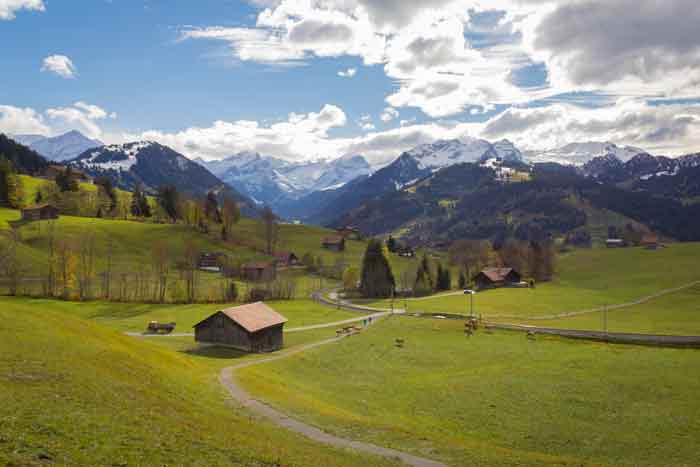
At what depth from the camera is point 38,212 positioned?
525ft

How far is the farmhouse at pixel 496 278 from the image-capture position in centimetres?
15375

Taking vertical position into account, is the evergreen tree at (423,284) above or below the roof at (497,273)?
below

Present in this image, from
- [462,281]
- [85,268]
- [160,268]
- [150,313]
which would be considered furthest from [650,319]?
[85,268]

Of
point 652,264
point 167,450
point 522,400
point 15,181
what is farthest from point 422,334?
point 15,181

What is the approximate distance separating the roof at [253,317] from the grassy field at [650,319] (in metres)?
46.7

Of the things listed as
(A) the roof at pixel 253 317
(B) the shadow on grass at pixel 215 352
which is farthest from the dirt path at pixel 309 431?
(A) the roof at pixel 253 317

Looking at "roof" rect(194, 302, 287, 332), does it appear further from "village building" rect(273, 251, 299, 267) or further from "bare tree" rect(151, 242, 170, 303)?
"village building" rect(273, 251, 299, 267)

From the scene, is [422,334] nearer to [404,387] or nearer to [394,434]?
[404,387]

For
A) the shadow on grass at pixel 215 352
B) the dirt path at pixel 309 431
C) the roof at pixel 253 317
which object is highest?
the roof at pixel 253 317

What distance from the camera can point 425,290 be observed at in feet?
489

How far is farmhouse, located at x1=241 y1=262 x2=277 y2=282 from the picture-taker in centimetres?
15288

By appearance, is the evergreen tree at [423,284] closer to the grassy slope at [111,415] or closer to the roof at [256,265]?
the roof at [256,265]

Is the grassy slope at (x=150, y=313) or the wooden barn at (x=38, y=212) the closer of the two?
the grassy slope at (x=150, y=313)

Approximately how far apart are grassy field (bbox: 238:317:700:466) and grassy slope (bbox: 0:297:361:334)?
31.4 metres
